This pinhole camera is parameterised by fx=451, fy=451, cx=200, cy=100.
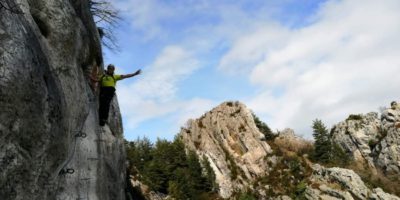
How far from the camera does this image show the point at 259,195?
62500mm

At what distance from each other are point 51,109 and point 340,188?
5332 centimetres

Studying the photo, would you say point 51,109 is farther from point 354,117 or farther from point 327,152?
point 354,117

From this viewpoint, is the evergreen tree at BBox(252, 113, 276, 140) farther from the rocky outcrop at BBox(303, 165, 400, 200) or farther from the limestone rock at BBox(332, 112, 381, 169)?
the rocky outcrop at BBox(303, 165, 400, 200)

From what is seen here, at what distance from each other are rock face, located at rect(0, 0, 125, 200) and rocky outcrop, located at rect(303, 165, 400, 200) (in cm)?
4349

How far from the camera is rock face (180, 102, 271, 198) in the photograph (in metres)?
68.4

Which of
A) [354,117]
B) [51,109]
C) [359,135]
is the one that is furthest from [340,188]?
[51,109]

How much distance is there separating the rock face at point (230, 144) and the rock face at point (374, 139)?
48.9 ft

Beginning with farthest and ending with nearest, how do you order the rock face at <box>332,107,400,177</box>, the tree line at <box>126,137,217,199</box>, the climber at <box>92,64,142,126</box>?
the rock face at <box>332,107,400,177</box> → the tree line at <box>126,137,217,199</box> → the climber at <box>92,64,142,126</box>

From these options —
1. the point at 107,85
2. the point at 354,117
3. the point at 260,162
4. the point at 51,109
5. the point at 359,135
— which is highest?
the point at 354,117

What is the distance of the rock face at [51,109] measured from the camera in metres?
9.02

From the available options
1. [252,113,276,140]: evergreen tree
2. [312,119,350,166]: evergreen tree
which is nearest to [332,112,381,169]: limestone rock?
[312,119,350,166]: evergreen tree

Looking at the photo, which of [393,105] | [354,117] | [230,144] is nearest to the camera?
[230,144]

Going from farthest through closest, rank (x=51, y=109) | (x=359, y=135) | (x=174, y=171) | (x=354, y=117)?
(x=354, y=117) → (x=359, y=135) → (x=174, y=171) → (x=51, y=109)

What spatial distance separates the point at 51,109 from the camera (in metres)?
10.6
